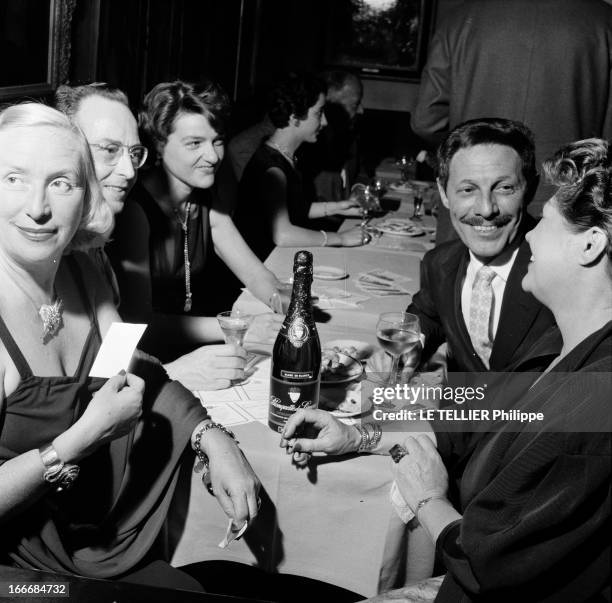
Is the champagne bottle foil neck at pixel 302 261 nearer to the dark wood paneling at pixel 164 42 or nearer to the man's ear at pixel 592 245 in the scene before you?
the man's ear at pixel 592 245

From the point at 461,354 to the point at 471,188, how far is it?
1.75 feet

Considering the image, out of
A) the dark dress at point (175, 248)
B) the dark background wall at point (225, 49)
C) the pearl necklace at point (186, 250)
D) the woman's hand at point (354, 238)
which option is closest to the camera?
the dark dress at point (175, 248)

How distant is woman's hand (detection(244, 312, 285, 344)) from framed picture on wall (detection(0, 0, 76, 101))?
4.15ft

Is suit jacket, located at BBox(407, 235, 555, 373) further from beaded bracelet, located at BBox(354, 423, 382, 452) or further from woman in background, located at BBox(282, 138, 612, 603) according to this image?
beaded bracelet, located at BBox(354, 423, 382, 452)

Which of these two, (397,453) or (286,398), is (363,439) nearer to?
(397,453)

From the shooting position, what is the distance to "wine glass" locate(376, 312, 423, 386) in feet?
5.68

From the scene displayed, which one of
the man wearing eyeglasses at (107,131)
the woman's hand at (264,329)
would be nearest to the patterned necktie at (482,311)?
the woman's hand at (264,329)

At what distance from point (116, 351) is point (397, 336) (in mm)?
718

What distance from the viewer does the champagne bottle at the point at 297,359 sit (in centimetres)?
151

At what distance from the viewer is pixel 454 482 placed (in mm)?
1660

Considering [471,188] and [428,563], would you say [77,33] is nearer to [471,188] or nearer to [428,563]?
[471,188]

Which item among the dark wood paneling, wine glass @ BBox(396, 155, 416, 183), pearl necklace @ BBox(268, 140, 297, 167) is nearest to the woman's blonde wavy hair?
the dark wood paneling

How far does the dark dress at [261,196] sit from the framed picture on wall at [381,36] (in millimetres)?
4708

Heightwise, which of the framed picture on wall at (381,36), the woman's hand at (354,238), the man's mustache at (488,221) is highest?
the framed picture on wall at (381,36)
